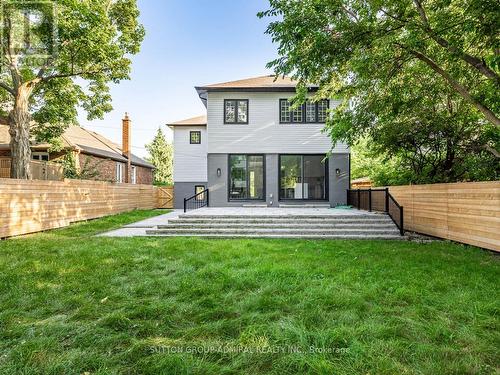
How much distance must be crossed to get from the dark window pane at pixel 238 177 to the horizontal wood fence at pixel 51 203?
20.4 ft

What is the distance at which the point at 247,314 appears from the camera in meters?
2.88

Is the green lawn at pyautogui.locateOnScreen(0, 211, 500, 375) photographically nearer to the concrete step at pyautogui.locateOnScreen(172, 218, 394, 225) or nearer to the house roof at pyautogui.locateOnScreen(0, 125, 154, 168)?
the concrete step at pyautogui.locateOnScreen(172, 218, 394, 225)

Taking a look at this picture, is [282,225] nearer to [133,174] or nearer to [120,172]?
[120,172]

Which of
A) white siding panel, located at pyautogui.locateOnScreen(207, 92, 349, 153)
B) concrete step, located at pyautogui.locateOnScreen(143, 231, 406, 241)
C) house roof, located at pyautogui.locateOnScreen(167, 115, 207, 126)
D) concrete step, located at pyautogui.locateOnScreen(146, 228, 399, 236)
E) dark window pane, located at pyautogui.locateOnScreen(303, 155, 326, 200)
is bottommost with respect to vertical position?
concrete step, located at pyautogui.locateOnScreen(143, 231, 406, 241)

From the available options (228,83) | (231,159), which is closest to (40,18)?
(228,83)

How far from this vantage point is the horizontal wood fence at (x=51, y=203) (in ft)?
24.6

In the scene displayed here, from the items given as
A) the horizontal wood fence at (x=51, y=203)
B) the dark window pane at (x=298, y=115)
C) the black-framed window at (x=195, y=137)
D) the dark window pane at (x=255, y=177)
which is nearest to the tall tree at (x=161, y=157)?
the black-framed window at (x=195, y=137)

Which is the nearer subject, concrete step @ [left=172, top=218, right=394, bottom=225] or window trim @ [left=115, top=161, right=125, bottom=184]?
concrete step @ [left=172, top=218, right=394, bottom=225]

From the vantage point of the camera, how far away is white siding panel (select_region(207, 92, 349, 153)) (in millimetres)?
12719

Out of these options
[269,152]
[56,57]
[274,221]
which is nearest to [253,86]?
[269,152]

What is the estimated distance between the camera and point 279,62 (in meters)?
6.36

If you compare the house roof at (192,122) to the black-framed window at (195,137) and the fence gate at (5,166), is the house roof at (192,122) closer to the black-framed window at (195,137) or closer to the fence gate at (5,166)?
the black-framed window at (195,137)

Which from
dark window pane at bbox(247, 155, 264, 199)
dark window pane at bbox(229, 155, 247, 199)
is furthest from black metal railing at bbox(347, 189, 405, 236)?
dark window pane at bbox(229, 155, 247, 199)

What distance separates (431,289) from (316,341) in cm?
233
